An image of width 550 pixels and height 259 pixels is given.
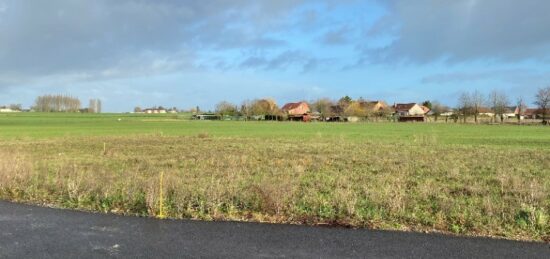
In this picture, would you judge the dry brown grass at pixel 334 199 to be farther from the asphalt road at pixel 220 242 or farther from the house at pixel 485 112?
the house at pixel 485 112

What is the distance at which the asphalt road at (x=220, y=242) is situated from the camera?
712 centimetres

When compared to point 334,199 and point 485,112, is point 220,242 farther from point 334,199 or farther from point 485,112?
point 485,112

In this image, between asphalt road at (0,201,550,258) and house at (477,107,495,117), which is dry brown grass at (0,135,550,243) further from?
house at (477,107,495,117)

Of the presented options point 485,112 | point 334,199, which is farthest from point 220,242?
point 485,112

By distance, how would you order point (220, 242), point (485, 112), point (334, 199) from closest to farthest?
point (220, 242) → point (334, 199) → point (485, 112)

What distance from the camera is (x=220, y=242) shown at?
7738mm

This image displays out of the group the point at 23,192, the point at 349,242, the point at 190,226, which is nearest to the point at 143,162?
the point at 23,192

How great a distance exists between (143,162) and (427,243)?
A: 18.2 metres

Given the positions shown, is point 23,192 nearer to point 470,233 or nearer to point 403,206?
point 403,206

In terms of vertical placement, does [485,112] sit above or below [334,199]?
above

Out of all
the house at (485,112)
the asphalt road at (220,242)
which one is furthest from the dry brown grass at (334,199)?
the house at (485,112)

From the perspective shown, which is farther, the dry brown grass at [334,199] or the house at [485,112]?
the house at [485,112]

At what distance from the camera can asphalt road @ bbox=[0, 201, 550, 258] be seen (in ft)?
23.4

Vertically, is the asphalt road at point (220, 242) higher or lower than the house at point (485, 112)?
lower
